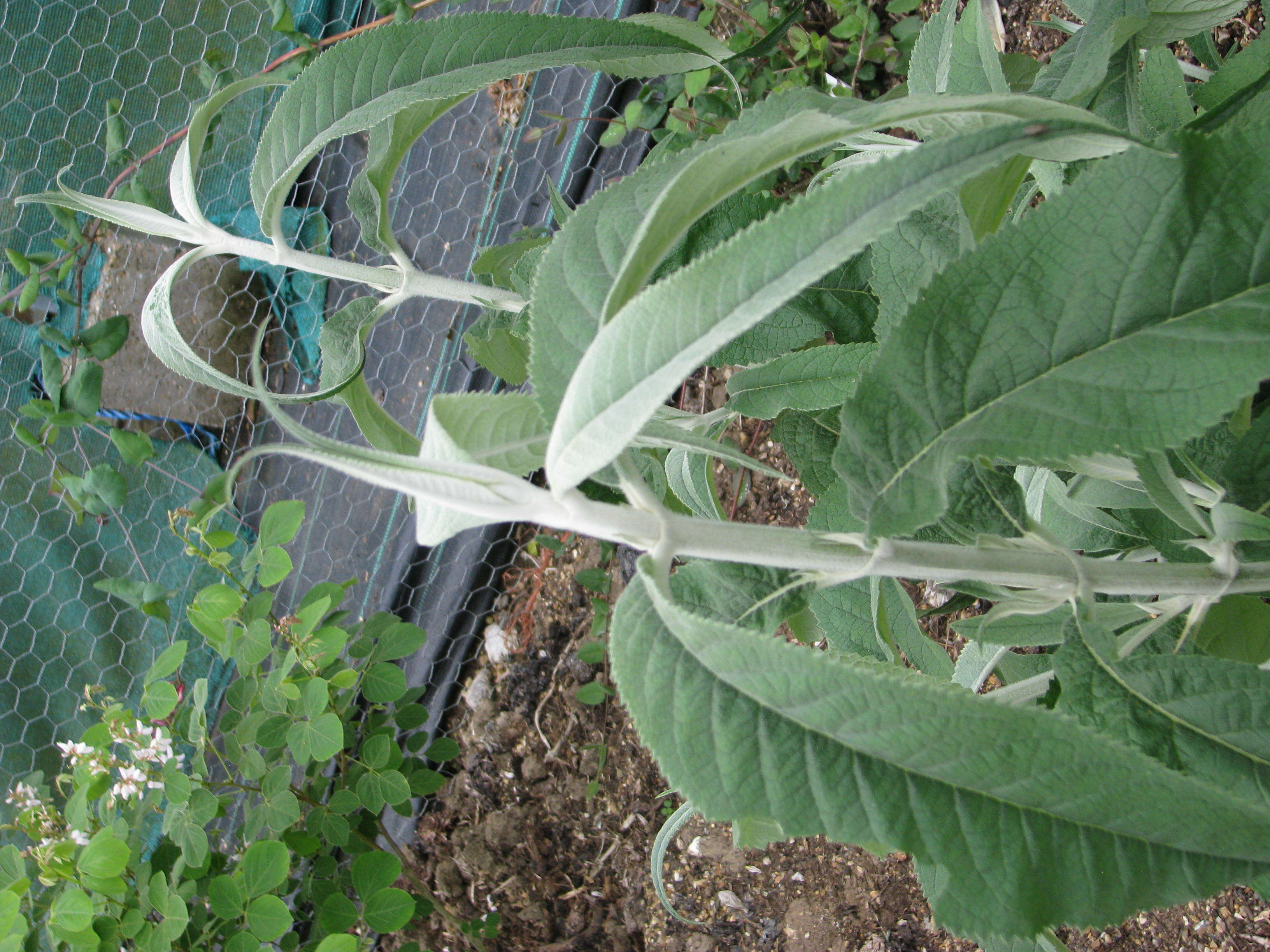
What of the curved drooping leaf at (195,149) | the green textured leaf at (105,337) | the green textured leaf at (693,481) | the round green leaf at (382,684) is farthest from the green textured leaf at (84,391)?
the green textured leaf at (693,481)

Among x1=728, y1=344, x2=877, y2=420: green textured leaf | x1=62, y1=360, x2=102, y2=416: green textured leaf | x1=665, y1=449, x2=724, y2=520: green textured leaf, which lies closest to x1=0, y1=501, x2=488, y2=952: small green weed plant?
x1=62, y1=360, x2=102, y2=416: green textured leaf

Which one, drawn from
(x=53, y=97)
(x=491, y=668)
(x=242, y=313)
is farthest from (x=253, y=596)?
(x=53, y=97)

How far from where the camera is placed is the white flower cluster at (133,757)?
3.63 ft

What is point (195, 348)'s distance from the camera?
6.79 ft

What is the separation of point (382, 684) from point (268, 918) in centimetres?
32

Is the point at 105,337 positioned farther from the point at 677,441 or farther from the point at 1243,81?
the point at 1243,81

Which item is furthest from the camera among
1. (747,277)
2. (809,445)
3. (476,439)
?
(809,445)

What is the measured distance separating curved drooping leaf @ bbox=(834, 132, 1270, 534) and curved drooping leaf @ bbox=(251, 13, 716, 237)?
0.91 feet

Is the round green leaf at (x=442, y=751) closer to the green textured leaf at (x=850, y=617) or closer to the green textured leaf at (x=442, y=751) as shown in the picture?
the green textured leaf at (x=442, y=751)

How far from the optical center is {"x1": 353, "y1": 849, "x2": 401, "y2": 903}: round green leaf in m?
1.14

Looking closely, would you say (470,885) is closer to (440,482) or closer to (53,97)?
(440,482)

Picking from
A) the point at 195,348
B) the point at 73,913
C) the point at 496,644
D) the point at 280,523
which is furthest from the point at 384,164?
the point at 195,348

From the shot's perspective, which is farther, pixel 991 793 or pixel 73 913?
pixel 73 913

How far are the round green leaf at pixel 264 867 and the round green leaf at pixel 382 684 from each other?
9.2 inches
